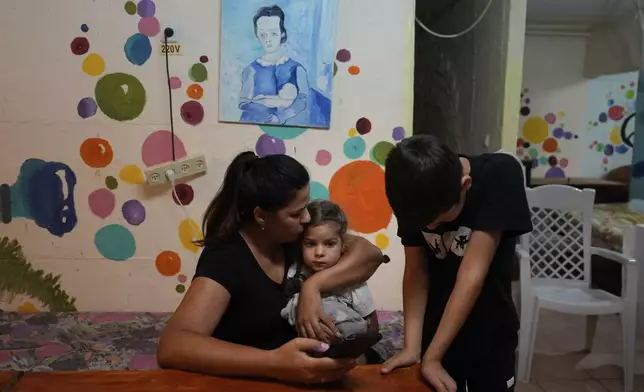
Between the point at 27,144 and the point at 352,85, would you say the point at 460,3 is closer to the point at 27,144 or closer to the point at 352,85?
the point at 352,85

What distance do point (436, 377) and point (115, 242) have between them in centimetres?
166

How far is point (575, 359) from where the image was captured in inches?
114

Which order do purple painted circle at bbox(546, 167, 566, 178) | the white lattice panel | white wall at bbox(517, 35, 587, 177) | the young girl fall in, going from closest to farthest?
the young girl
the white lattice panel
white wall at bbox(517, 35, 587, 177)
purple painted circle at bbox(546, 167, 566, 178)

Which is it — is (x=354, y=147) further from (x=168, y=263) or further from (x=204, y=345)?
(x=204, y=345)

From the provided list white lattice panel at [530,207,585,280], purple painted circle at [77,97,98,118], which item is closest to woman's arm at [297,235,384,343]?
purple painted circle at [77,97,98,118]

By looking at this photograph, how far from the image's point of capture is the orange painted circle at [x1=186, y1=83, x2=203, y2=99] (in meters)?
2.28

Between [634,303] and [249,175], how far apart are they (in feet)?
7.20

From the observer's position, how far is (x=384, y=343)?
1.96 metres

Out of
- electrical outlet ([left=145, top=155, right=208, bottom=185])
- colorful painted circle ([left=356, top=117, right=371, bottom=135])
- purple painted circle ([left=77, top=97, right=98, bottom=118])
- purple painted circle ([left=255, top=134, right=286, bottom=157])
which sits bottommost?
electrical outlet ([left=145, top=155, right=208, bottom=185])

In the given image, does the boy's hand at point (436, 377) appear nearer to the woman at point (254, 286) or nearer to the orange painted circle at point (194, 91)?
the woman at point (254, 286)

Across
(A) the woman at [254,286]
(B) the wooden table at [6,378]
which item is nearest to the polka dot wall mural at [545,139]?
(A) the woman at [254,286]

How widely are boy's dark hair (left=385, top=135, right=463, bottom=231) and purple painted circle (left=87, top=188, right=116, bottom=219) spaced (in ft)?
5.16

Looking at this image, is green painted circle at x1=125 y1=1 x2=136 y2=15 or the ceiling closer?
green painted circle at x1=125 y1=1 x2=136 y2=15

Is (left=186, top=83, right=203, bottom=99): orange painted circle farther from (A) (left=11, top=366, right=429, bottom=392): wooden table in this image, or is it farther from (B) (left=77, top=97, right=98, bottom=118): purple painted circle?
(A) (left=11, top=366, right=429, bottom=392): wooden table
